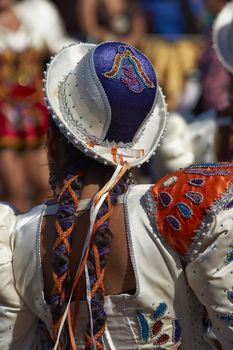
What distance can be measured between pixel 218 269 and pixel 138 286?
227mm

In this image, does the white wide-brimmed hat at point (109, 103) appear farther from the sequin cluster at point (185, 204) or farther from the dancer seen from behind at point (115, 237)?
the sequin cluster at point (185, 204)

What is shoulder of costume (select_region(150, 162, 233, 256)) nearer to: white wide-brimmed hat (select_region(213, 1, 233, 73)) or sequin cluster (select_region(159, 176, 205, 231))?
sequin cluster (select_region(159, 176, 205, 231))

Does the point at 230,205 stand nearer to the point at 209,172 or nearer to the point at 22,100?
the point at 209,172

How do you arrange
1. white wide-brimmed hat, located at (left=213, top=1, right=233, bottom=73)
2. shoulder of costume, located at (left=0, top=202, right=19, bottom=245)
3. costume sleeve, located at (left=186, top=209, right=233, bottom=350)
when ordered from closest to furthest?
costume sleeve, located at (left=186, top=209, right=233, bottom=350)
shoulder of costume, located at (left=0, top=202, right=19, bottom=245)
white wide-brimmed hat, located at (left=213, top=1, right=233, bottom=73)

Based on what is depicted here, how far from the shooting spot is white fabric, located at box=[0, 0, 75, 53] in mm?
6598

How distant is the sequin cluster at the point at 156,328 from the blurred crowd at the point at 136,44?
613 millimetres

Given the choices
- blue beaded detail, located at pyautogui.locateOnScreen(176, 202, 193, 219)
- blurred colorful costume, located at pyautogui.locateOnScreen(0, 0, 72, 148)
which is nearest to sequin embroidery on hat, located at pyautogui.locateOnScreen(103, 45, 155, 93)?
blue beaded detail, located at pyautogui.locateOnScreen(176, 202, 193, 219)

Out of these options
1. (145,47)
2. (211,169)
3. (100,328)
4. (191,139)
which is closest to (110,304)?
(100,328)

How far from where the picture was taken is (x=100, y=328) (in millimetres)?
2740

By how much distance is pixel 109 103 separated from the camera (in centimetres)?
273

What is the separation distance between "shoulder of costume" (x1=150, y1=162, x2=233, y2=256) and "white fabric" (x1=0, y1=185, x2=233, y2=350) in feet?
0.10

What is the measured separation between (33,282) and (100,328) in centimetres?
23

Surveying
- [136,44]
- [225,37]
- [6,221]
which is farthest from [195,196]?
[136,44]

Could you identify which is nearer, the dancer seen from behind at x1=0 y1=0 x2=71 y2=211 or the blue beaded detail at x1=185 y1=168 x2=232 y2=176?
the blue beaded detail at x1=185 y1=168 x2=232 y2=176
